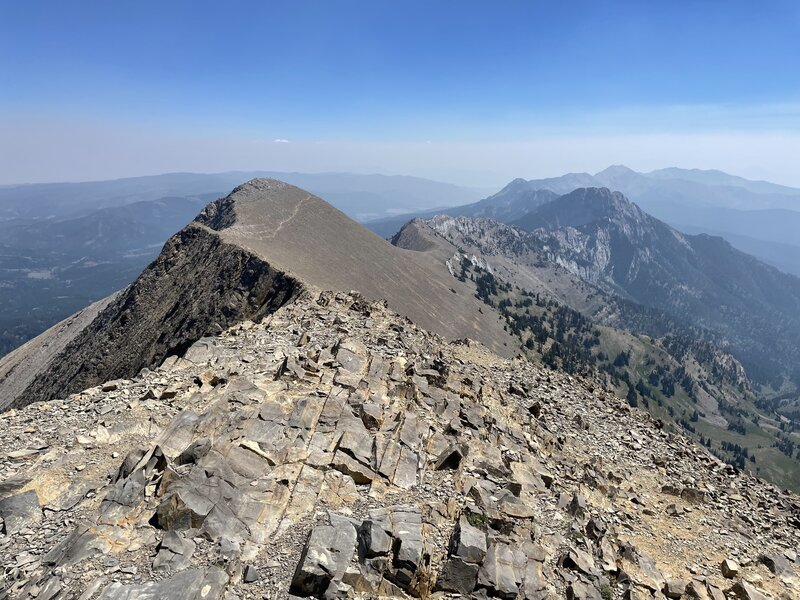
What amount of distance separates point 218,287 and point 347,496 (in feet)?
237

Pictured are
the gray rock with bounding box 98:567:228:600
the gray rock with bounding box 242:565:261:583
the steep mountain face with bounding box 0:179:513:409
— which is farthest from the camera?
the steep mountain face with bounding box 0:179:513:409

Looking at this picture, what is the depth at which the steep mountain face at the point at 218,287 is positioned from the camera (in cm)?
7900

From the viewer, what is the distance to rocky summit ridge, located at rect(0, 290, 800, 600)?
16.7 meters

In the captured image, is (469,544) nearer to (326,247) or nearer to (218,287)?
(218,287)

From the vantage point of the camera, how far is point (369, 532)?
709 inches

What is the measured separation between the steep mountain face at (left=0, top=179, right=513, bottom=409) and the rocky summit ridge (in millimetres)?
43156

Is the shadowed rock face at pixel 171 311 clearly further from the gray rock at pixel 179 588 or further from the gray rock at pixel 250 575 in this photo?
the gray rock at pixel 179 588

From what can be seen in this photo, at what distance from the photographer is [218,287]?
84.9 m

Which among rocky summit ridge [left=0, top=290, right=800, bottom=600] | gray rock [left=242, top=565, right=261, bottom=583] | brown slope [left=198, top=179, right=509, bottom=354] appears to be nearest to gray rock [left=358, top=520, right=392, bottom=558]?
rocky summit ridge [left=0, top=290, right=800, bottom=600]

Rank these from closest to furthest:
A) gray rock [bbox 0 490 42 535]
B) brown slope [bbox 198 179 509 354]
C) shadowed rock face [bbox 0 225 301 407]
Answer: gray rock [bbox 0 490 42 535] < shadowed rock face [bbox 0 225 301 407] < brown slope [bbox 198 179 509 354]

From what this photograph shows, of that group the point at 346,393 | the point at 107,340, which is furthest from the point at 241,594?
the point at 107,340

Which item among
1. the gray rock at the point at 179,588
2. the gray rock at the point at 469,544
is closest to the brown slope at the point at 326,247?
the gray rock at the point at 469,544

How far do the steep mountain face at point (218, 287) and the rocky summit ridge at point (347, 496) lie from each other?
142 feet

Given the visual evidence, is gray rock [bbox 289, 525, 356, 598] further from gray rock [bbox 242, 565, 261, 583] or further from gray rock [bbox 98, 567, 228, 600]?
gray rock [bbox 98, 567, 228, 600]
